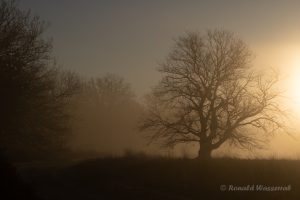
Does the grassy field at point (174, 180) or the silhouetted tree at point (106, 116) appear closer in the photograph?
the grassy field at point (174, 180)

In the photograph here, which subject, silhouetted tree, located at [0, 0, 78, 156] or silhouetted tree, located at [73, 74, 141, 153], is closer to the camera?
silhouetted tree, located at [0, 0, 78, 156]

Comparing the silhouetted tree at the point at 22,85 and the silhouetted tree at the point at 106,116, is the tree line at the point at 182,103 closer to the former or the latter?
the silhouetted tree at the point at 22,85

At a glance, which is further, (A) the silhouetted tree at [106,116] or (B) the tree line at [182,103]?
(A) the silhouetted tree at [106,116]

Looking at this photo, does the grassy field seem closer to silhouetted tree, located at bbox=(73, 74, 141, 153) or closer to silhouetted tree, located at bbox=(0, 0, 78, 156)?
silhouetted tree, located at bbox=(0, 0, 78, 156)

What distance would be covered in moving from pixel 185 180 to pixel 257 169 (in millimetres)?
3591

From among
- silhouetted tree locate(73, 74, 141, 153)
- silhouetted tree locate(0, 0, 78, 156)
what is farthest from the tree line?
silhouetted tree locate(73, 74, 141, 153)

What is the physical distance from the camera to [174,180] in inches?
1014

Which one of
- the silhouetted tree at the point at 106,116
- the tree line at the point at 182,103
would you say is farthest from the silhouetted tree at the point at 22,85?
the silhouetted tree at the point at 106,116

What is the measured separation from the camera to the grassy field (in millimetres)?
21641

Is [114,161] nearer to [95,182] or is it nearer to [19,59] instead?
[95,182]

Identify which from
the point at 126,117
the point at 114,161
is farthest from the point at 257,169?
the point at 126,117

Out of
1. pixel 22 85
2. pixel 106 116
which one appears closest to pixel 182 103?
pixel 22 85

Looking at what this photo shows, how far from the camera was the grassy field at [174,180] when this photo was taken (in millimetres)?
21641

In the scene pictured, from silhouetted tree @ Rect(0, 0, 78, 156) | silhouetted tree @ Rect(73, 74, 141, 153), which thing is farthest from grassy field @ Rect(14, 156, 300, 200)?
silhouetted tree @ Rect(73, 74, 141, 153)
